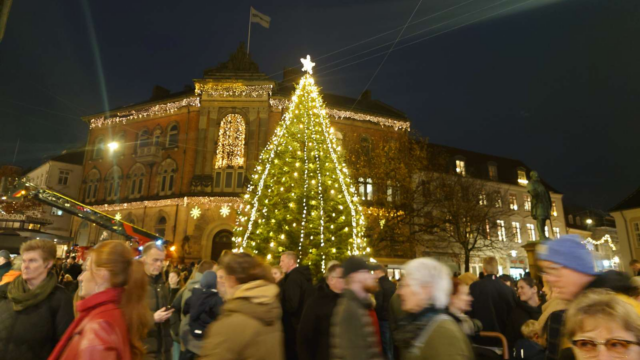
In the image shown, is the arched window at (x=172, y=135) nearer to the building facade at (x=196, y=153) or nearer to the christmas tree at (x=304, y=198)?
the building facade at (x=196, y=153)

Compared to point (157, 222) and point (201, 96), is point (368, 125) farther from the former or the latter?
point (157, 222)

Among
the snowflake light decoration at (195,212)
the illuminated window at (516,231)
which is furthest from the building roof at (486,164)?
the snowflake light decoration at (195,212)

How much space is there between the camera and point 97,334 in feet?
7.05

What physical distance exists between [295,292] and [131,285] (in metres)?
3.93

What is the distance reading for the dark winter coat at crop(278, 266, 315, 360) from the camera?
5988mm

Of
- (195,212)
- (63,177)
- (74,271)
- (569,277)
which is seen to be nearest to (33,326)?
(569,277)

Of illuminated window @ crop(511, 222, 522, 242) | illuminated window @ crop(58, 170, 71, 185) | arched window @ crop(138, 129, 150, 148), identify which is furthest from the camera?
illuminated window @ crop(58, 170, 71, 185)

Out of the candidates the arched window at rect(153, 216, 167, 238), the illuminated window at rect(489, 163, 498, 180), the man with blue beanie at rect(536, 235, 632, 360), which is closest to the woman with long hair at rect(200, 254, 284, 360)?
the man with blue beanie at rect(536, 235, 632, 360)

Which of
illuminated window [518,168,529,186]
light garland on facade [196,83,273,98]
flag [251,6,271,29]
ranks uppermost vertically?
flag [251,6,271,29]

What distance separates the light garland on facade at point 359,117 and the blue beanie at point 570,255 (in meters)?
27.2

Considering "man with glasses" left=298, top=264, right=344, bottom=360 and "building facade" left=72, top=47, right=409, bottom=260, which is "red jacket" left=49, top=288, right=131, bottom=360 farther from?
"building facade" left=72, top=47, right=409, bottom=260

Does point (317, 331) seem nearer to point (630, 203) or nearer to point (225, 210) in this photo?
point (225, 210)

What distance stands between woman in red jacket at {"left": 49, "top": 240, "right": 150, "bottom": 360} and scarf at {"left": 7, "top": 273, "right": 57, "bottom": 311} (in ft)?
4.37

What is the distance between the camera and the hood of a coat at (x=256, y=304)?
2340 mm
